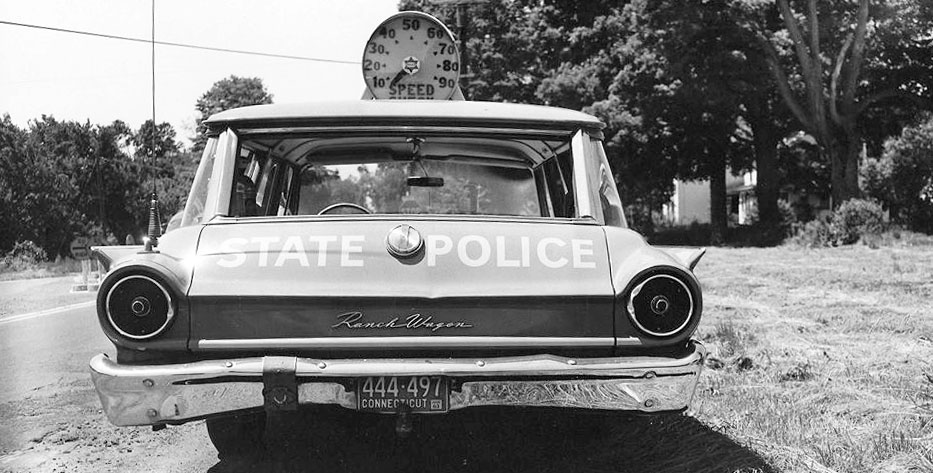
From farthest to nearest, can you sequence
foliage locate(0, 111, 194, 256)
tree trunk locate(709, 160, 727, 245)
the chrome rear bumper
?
1. tree trunk locate(709, 160, 727, 245)
2. foliage locate(0, 111, 194, 256)
3. the chrome rear bumper

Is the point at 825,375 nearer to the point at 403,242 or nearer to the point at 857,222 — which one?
the point at 403,242

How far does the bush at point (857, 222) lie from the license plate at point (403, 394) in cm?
2292

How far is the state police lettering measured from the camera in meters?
3.59

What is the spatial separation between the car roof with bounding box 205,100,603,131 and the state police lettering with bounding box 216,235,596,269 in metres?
0.73

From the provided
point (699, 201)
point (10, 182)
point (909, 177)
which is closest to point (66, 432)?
point (909, 177)

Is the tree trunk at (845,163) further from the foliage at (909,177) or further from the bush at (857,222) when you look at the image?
the foliage at (909,177)

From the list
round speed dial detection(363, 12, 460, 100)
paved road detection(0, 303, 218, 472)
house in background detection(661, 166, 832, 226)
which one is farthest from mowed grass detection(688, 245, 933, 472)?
house in background detection(661, 166, 832, 226)

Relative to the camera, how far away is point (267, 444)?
183 inches

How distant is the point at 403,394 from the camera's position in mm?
3420

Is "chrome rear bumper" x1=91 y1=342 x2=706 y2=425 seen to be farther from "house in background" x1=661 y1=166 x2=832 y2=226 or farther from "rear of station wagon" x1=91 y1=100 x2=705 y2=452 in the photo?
"house in background" x1=661 y1=166 x2=832 y2=226

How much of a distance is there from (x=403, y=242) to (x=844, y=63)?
84.3 feet

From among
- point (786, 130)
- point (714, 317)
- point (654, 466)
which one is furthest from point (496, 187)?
point (786, 130)

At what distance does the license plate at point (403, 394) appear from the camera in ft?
11.2

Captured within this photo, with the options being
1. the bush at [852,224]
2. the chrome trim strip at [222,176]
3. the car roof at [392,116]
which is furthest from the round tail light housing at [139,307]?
the bush at [852,224]
